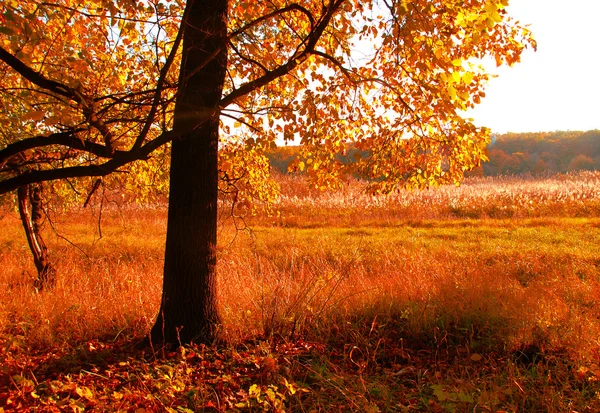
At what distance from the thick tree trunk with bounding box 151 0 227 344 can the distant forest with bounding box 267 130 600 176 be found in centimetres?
3496

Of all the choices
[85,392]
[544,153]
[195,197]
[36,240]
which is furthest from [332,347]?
[544,153]

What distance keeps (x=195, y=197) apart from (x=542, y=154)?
4904 centimetres

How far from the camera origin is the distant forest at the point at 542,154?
4144 centimetres

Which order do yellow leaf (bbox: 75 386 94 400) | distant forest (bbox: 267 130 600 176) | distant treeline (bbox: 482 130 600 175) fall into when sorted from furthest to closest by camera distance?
distant treeline (bbox: 482 130 600 175), distant forest (bbox: 267 130 600 176), yellow leaf (bbox: 75 386 94 400)

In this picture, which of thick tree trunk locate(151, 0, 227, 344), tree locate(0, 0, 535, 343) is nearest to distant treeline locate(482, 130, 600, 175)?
tree locate(0, 0, 535, 343)

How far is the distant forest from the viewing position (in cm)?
4144

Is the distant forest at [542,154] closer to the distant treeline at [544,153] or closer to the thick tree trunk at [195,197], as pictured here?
the distant treeline at [544,153]

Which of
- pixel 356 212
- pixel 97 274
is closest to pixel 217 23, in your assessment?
pixel 97 274

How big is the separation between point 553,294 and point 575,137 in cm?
5044

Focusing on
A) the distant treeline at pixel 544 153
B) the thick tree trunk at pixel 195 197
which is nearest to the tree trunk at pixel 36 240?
the thick tree trunk at pixel 195 197

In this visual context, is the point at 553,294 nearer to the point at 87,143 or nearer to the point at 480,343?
the point at 480,343

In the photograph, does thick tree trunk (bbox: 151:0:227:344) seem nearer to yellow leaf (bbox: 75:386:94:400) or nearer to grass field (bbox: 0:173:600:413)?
grass field (bbox: 0:173:600:413)

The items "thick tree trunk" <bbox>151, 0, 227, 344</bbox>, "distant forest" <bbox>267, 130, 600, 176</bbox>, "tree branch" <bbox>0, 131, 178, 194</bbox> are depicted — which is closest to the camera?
"tree branch" <bbox>0, 131, 178, 194</bbox>

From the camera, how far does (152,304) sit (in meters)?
5.32
